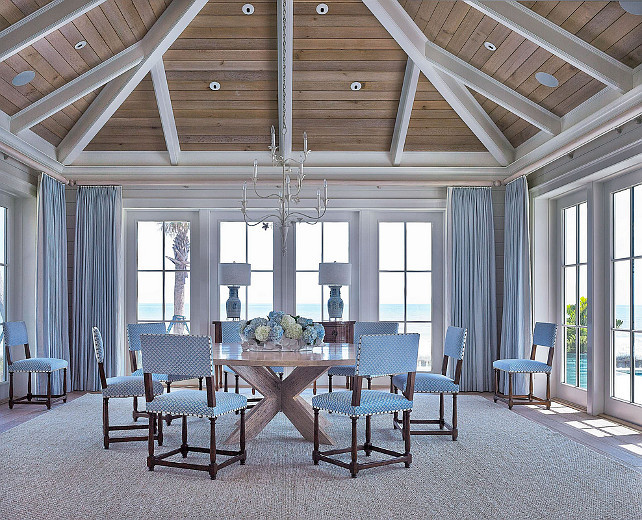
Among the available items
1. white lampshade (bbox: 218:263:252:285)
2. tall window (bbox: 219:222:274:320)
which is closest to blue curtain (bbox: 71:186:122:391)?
tall window (bbox: 219:222:274:320)

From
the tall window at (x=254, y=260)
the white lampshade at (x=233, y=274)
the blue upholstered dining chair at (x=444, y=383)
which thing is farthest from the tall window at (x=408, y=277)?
the blue upholstered dining chair at (x=444, y=383)

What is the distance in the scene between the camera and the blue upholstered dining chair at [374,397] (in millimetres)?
3887

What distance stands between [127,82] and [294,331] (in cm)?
304

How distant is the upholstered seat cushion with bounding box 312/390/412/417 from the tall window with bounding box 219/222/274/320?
3379 mm

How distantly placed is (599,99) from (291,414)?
343 cm

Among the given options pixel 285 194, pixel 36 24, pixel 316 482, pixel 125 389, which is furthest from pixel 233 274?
pixel 316 482

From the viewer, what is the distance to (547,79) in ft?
17.8

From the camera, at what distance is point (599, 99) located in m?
5.14

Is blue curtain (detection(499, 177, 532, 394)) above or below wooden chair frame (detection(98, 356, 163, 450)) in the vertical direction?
above

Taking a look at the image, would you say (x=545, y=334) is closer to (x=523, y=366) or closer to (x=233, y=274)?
(x=523, y=366)

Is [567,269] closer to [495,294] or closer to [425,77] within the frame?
[495,294]

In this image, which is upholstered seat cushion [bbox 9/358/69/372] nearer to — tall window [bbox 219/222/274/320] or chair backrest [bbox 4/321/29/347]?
chair backrest [bbox 4/321/29/347]

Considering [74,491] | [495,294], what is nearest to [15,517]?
[74,491]

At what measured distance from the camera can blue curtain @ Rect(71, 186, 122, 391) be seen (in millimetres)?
7105
